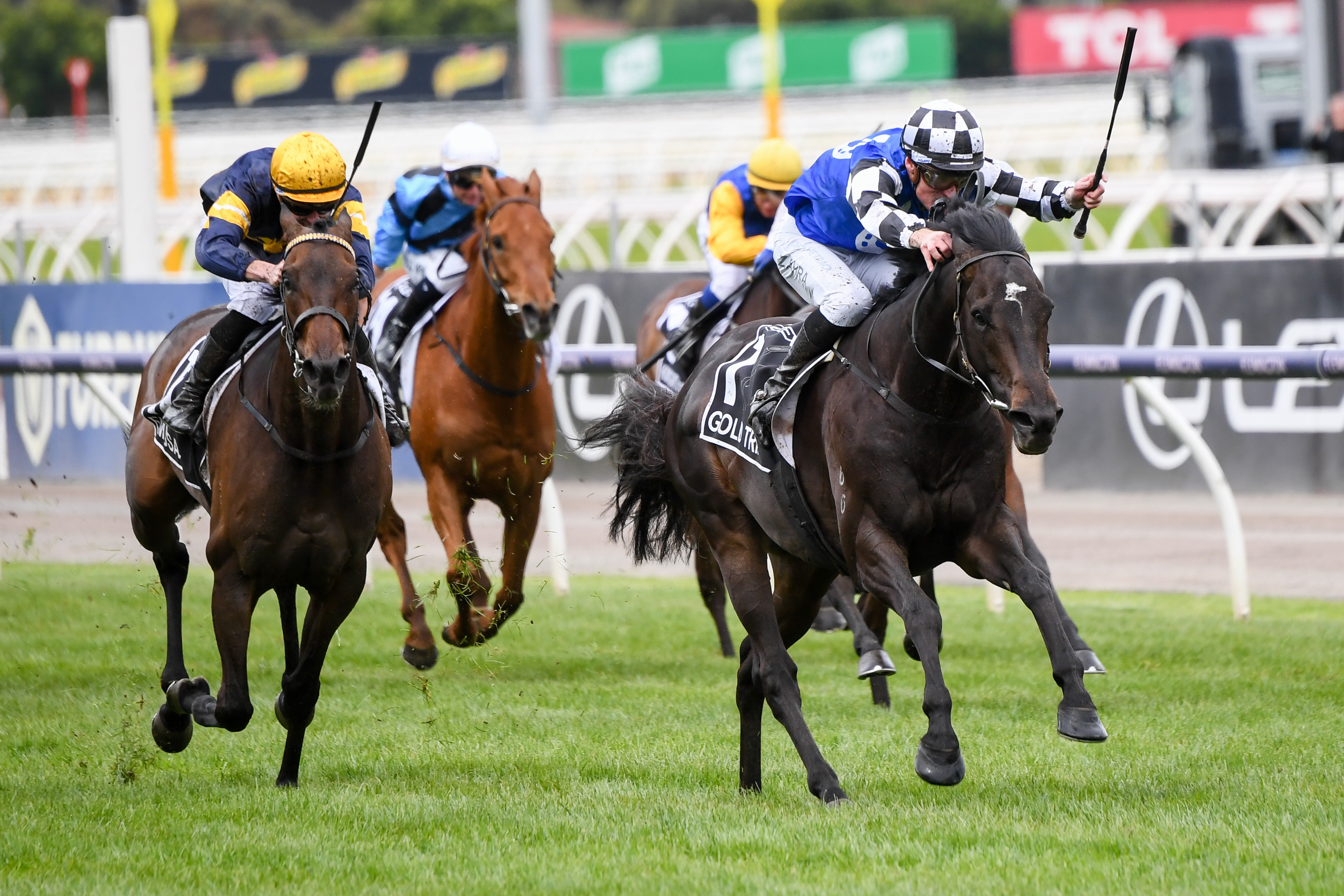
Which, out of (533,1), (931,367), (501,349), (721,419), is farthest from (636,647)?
(533,1)

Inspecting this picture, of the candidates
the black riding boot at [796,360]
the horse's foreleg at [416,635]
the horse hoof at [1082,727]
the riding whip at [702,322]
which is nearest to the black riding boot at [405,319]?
the horse's foreleg at [416,635]

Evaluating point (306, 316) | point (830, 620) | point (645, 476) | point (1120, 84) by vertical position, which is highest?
point (1120, 84)

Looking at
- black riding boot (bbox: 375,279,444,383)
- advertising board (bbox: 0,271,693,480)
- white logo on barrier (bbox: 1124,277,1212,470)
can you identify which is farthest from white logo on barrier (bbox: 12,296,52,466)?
white logo on barrier (bbox: 1124,277,1212,470)

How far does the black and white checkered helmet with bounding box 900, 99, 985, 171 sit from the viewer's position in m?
5.40

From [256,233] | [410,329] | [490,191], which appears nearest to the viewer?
[256,233]

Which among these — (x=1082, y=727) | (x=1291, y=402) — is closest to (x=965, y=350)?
(x=1082, y=727)

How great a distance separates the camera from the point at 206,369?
20.0 ft

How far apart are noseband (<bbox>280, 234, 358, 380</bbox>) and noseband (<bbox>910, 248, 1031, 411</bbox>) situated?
1.65m

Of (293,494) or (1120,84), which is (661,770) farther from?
(1120,84)

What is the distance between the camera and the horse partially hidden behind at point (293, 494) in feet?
17.7

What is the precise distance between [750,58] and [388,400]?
159 feet

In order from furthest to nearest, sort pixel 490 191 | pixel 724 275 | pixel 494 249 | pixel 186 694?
1. pixel 724 275
2. pixel 490 191
3. pixel 494 249
4. pixel 186 694

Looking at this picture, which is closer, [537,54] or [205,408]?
[205,408]

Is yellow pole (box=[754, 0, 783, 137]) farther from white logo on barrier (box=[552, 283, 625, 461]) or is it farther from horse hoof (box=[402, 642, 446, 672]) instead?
horse hoof (box=[402, 642, 446, 672])
